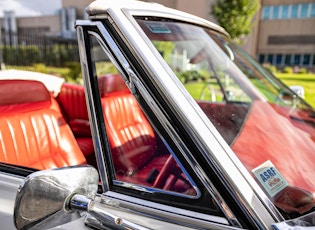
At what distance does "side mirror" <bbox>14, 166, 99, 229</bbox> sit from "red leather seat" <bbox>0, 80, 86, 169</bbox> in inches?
43.0

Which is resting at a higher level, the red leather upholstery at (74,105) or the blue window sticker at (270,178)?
the blue window sticker at (270,178)

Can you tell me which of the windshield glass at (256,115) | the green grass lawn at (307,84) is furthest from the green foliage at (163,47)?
the green grass lawn at (307,84)

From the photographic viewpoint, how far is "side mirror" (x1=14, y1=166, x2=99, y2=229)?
2.67 feet

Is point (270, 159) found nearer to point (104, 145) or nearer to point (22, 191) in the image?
point (104, 145)

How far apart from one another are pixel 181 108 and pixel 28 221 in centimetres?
57

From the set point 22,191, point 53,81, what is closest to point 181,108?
point 22,191

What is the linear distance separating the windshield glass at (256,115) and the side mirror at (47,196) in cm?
52

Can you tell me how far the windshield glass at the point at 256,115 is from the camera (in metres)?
0.98

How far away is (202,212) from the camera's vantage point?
904mm

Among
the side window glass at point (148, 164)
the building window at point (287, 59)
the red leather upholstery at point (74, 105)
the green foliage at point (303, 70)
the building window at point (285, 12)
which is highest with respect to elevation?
the building window at point (285, 12)

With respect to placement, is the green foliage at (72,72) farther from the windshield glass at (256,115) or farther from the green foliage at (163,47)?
the green foliage at (163,47)

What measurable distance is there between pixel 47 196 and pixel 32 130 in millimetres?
1369

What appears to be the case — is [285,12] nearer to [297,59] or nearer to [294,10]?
[294,10]

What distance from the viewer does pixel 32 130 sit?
2.07 meters
